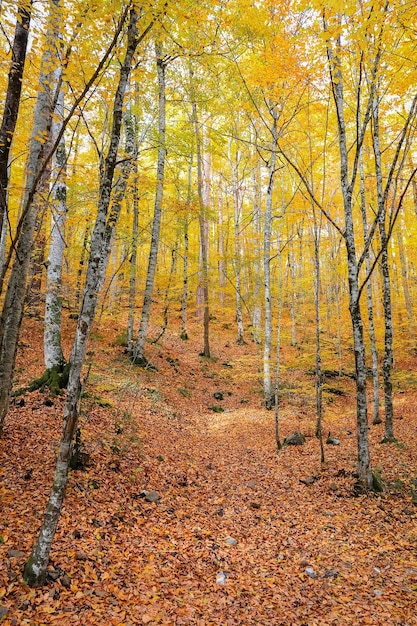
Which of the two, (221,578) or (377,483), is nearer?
(221,578)

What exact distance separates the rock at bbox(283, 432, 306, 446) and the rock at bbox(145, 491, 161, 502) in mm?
4318

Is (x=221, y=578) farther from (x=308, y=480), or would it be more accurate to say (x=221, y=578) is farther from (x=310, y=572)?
(x=308, y=480)

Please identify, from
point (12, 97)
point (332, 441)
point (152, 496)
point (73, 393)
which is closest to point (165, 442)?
point (152, 496)

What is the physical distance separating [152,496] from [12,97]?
609 centimetres

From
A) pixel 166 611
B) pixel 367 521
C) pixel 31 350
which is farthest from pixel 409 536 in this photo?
pixel 31 350

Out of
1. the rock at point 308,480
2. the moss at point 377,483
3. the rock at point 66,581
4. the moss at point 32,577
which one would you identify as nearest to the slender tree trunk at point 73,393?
the moss at point 32,577

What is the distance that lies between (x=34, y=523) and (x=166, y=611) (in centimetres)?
181

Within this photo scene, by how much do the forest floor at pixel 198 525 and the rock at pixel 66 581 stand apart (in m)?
0.01

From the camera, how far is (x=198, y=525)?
5094 millimetres

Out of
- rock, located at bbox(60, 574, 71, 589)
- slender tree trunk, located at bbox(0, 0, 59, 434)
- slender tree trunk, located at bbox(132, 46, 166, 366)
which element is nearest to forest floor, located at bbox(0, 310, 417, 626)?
rock, located at bbox(60, 574, 71, 589)

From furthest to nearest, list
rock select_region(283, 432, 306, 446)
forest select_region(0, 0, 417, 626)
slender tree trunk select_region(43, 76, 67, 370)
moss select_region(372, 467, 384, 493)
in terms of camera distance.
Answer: rock select_region(283, 432, 306, 446) → slender tree trunk select_region(43, 76, 67, 370) → moss select_region(372, 467, 384, 493) → forest select_region(0, 0, 417, 626)

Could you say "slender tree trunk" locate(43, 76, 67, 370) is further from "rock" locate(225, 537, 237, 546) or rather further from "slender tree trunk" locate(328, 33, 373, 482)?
"slender tree trunk" locate(328, 33, 373, 482)

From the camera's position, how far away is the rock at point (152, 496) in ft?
17.9

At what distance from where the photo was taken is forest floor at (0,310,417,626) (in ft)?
11.3
